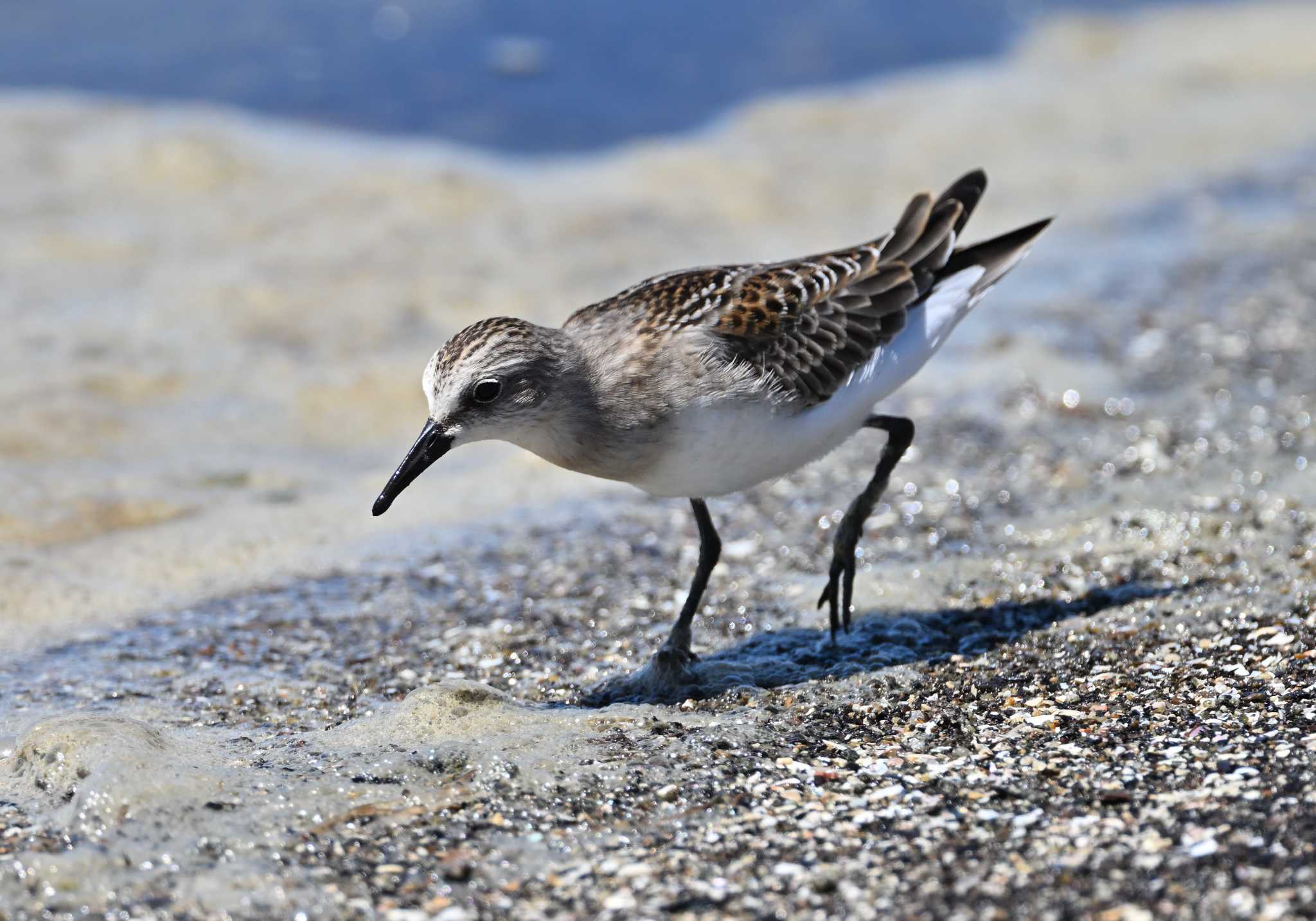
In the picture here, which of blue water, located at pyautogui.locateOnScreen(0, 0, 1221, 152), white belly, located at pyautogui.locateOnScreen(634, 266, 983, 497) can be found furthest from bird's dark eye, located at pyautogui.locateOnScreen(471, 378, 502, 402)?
blue water, located at pyautogui.locateOnScreen(0, 0, 1221, 152)

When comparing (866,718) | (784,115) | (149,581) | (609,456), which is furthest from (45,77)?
(866,718)

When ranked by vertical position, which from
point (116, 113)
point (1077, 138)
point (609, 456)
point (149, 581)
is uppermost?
point (116, 113)

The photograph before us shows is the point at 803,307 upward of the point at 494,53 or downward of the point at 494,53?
downward

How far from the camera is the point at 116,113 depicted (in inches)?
506

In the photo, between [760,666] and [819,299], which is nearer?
[760,666]

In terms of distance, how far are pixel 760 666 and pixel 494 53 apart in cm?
1140

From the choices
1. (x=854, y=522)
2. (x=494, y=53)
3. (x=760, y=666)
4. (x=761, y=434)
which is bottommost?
(x=760, y=666)

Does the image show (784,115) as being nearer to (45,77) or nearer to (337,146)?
(337,146)

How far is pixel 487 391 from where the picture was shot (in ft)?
15.5

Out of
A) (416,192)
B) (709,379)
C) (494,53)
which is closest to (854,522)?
(709,379)

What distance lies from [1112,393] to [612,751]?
4.62 m

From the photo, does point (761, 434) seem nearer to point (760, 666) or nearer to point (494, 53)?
point (760, 666)

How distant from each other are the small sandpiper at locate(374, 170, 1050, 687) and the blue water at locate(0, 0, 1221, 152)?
8247mm

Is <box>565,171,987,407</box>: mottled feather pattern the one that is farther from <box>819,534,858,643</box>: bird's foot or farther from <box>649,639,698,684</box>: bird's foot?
<box>649,639,698,684</box>: bird's foot
